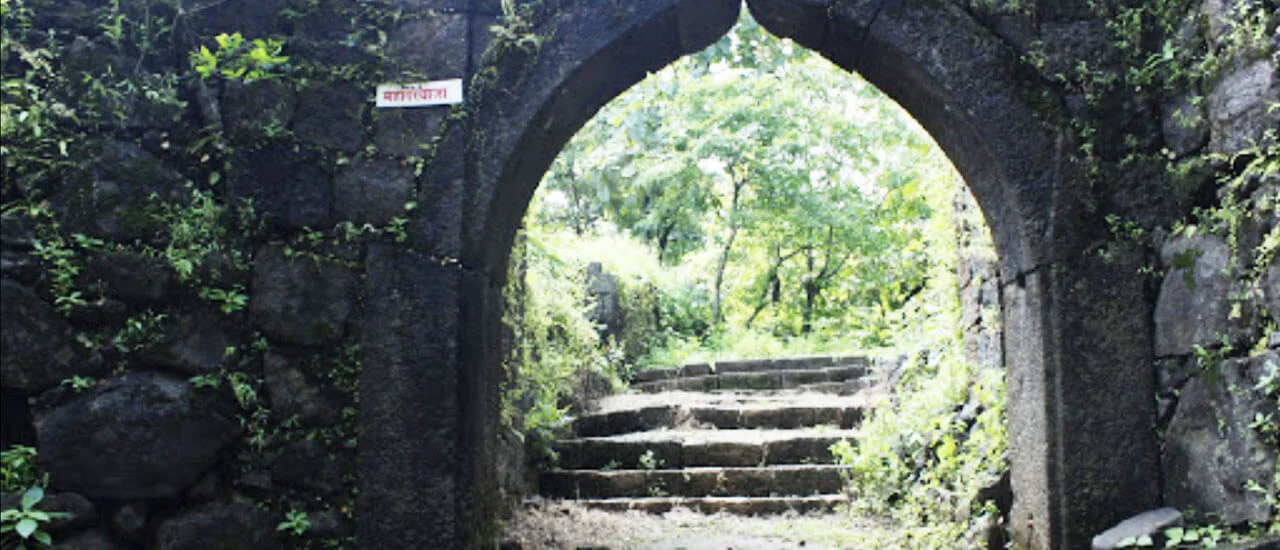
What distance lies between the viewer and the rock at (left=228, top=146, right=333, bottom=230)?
11.4 feet

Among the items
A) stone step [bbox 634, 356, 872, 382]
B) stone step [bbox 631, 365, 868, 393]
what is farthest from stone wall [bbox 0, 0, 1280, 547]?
stone step [bbox 634, 356, 872, 382]

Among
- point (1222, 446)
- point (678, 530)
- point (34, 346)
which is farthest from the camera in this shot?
point (678, 530)

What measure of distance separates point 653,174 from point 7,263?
881 cm

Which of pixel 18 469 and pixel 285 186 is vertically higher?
pixel 285 186

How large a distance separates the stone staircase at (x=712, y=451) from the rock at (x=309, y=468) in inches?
109

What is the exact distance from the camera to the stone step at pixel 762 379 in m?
8.68

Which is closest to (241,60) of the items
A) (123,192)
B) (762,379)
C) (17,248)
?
(123,192)

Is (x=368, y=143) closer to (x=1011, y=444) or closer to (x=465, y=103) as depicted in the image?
(x=465, y=103)

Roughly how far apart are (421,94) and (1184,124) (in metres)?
2.66

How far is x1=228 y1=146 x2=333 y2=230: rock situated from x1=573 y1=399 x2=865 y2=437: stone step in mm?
3894

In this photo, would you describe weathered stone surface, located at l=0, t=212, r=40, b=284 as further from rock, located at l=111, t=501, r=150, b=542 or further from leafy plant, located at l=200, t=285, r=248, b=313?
rock, located at l=111, t=501, r=150, b=542

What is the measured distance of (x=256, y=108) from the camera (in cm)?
353

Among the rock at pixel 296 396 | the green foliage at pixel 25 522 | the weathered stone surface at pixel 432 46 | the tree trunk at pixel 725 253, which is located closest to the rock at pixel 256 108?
the weathered stone surface at pixel 432 46

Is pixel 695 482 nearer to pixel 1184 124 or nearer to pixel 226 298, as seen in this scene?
pixel 226 298
